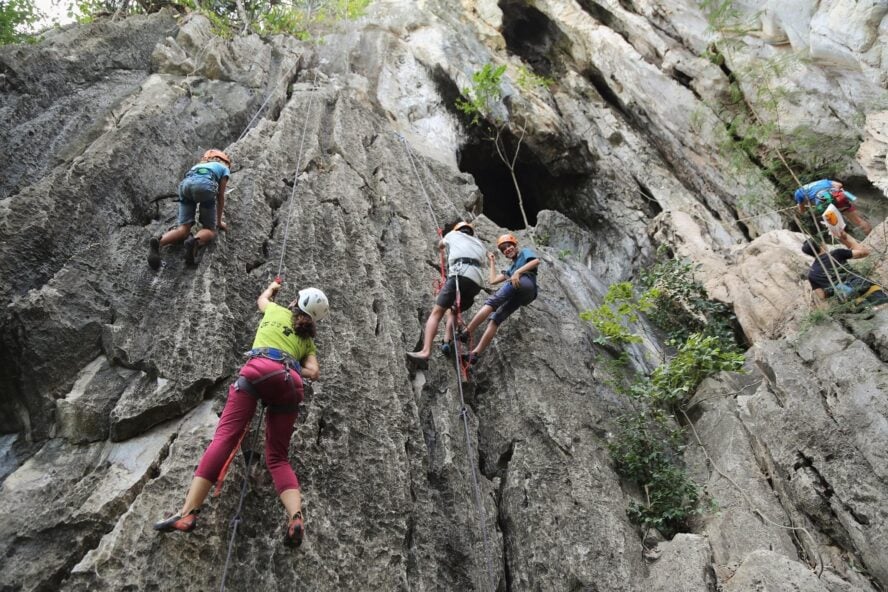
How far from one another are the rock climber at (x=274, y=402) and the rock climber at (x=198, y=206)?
209 centimetres

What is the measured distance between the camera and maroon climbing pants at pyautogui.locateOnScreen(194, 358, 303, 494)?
404 cm

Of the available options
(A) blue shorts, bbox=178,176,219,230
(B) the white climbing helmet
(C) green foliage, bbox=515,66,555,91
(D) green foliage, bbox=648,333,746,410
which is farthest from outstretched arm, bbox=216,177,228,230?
(C) green foliage, bbox=515,66,555,91

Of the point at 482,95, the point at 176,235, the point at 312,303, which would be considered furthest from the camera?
the point at 482,95

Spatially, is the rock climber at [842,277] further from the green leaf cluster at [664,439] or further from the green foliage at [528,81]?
the green foliage at [528,81]

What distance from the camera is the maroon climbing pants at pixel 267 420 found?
404 centimetres

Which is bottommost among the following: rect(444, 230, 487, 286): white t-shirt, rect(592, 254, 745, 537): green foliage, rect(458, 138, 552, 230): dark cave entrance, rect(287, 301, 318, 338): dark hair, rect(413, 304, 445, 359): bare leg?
rect(458, 138, 552, 230): dark cave entrance

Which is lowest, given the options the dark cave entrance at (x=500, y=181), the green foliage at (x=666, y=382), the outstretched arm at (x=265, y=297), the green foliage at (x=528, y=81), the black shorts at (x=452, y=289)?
the dark cave entrance at (x=500, y=181)

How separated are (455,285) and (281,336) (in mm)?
2849

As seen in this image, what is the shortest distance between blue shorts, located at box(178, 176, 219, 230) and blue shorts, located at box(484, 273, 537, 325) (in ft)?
12.0

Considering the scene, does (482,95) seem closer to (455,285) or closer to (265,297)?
(455,285)

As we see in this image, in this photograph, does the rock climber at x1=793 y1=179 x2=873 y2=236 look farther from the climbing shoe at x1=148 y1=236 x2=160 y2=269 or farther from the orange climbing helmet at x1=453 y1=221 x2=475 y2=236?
the climbing shoe at x1=148 y1=236 x2=160 y2=269

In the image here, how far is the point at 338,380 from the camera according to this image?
593 centimetres

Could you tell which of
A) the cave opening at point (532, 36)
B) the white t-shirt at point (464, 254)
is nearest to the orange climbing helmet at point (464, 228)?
the white t-shirt at point (464, 254)

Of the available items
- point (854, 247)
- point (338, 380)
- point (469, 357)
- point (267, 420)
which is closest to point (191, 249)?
point (338, 380)
